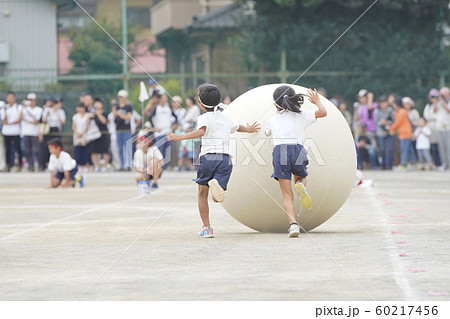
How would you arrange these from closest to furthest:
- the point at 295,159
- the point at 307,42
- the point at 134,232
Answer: the point at 295,159 → the point at 134,232 → the point at 307,42

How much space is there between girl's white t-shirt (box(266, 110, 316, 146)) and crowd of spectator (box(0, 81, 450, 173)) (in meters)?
13.4

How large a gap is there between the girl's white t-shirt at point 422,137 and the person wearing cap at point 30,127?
928 cm

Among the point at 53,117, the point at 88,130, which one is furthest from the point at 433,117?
the point at 53,117

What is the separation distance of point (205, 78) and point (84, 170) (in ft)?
18.7

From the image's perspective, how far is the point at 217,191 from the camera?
1020cm

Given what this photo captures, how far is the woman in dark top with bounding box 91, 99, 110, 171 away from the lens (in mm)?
25188

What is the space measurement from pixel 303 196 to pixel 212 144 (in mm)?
1108

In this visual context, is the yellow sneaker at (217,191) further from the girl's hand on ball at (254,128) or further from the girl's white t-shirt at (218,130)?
the girl's hand on ball at (254,128)

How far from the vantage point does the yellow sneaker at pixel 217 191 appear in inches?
401

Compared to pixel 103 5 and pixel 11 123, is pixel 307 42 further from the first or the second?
pixel 103 5

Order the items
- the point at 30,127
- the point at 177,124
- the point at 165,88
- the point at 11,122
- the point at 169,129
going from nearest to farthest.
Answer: the point at 169,129, the point at 177,124, the point at 11,122, the point at 30,127, the point at 165,88

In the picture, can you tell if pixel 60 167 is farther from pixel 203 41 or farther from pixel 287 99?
pixel 203 41

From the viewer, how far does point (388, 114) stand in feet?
82.0

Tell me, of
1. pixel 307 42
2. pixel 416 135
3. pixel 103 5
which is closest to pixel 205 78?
pixel 307 42
